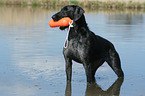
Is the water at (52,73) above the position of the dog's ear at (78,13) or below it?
below

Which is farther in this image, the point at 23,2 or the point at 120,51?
the point at 23,2

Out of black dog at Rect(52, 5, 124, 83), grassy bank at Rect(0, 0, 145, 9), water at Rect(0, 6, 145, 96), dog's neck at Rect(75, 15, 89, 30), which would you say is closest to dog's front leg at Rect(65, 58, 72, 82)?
black dog at Rect(52, 5, 124, 83)

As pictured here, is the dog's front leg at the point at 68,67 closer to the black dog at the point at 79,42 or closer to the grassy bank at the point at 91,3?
the black dog at the point at 79,42

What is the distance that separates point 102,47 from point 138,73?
1.90 m

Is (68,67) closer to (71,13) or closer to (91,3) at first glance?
(71,13)

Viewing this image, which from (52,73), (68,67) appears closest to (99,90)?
(68,67)

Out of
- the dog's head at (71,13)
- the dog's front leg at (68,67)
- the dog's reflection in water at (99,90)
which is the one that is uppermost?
the dog's head at (71,13)

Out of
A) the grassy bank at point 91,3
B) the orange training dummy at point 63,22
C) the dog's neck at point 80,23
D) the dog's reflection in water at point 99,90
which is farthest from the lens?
the grassy bank at point 91,3

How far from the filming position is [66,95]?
895 centimetres

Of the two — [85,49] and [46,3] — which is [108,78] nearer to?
[85,49]

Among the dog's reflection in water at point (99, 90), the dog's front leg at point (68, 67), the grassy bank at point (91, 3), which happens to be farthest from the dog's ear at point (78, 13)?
the grassy bank at point (91, 3)

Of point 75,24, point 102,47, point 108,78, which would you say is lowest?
point 108,78

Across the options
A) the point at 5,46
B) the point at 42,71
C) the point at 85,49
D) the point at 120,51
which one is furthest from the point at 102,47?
the point at 5,46

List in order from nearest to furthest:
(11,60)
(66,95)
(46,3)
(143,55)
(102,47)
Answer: (66,95) < (102,47) < (11,60) < (143,55) < (46,3)
